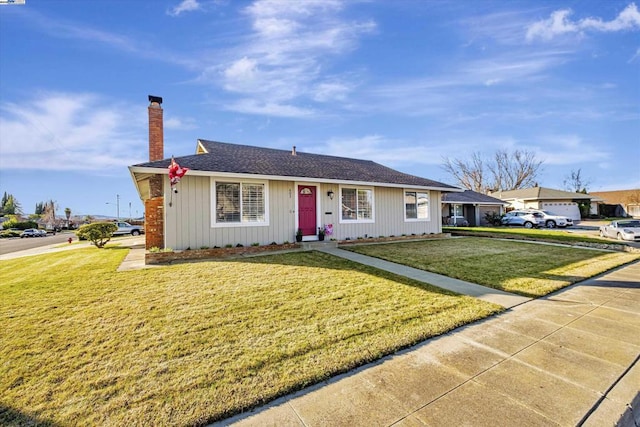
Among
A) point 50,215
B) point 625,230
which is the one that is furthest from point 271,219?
point 50,215

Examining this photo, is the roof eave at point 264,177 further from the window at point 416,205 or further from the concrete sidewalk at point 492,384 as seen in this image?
the concrete sidewalk at point 492,384

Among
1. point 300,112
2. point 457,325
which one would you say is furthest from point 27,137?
point 457,325

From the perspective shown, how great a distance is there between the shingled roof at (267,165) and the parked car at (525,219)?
14844mm

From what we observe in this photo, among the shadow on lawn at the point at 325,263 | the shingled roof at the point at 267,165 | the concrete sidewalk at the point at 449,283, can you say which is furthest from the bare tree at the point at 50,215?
the concrete sidewalk at the point at 449,283

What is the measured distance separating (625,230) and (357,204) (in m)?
14.8

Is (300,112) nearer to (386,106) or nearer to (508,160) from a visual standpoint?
(386,106)

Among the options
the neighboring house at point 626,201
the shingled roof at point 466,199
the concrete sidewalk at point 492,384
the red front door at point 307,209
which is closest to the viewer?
the concrete sidewalk at point 492,384

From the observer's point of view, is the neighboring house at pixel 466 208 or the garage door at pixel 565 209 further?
the garage door at pixel 565 209

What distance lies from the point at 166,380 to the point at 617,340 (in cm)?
541

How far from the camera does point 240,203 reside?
988cm

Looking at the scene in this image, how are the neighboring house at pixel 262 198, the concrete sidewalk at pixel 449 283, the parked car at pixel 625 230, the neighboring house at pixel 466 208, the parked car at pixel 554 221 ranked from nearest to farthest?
the concrete sidewalk at pixel 449 283 → the neighboring house at pixel 262 198 → the parked car at pixel 625 230 → the parked car at pixel 554 221 → the neighboring house at pixel 466 208

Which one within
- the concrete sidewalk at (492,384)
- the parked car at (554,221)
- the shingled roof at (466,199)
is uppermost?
the shingled roof at (466,199)

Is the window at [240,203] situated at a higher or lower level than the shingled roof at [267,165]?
lower

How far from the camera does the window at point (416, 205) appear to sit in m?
14.0
